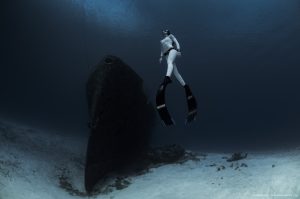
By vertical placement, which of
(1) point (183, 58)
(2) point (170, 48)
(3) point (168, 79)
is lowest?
(3) point (168, 79)

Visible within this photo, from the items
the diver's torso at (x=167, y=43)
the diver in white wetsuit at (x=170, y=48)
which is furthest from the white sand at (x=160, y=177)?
the diver's torso at (x=167, y=43)

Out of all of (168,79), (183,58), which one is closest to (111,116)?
(168,79)

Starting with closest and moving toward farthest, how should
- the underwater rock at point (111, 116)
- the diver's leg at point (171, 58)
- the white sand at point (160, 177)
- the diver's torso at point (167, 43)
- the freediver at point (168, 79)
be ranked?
1. the freediver at point (168, 79)
2. the diver's leg at point (171, 58)
3. the diver's torso at point (167, 43)
4. the white sand at point (160, 177)
5. the underwater rock at point (111, 116)

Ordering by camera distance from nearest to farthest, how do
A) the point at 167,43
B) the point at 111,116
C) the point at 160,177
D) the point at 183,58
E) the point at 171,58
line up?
the point at 171,58, the point at 167,43, the point at 111,116, the point at 160,177, the point at 183,58

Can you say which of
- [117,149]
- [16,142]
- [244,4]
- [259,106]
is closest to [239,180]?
[117,149]

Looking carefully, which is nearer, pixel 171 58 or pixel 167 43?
pixel 171 58

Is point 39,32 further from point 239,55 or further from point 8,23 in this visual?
point 239,55

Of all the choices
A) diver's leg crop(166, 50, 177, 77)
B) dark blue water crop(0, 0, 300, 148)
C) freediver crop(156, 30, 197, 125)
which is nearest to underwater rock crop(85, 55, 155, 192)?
freediver crop(156, 30, 197, 125)

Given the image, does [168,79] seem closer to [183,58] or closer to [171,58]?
[171,58]

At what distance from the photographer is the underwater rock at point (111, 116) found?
8.55 metres

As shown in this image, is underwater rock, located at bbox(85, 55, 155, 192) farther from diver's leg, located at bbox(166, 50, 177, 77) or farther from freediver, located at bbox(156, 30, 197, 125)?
diver's leg, located at bbox(166, 50, 177, 77)

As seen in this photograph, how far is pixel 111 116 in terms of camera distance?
8.80 m

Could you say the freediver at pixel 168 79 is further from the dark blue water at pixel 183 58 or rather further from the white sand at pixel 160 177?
the dark blue water at pixel 183 58

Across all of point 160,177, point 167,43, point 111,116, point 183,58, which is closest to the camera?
point 167,43
